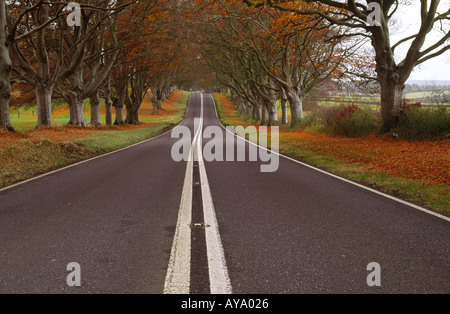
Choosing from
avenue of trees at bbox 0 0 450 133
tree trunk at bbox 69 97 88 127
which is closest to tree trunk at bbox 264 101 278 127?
avenue of trees at bbox 0 0 450 133

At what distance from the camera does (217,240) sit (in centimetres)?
391

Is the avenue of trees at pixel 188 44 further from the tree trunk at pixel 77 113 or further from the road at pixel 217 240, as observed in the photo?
the road at pixel 217 240

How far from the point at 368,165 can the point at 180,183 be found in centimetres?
589

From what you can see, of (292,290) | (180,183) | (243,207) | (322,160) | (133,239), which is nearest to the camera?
(292,290)

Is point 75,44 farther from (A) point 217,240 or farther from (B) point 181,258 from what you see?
(B) point 181,258

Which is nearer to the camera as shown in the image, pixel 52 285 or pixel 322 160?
pixel 52 285

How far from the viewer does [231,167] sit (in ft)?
32.7

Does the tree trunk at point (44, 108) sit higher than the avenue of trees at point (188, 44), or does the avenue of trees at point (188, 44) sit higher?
the avenue of trees at point (188, 44)

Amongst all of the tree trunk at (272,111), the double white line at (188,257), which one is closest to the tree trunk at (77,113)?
the tree trunk at (272,111)

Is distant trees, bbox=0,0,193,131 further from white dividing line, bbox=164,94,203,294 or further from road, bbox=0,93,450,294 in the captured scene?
white dividing line, bbox=164,94,203,294

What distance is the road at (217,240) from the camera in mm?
2908
